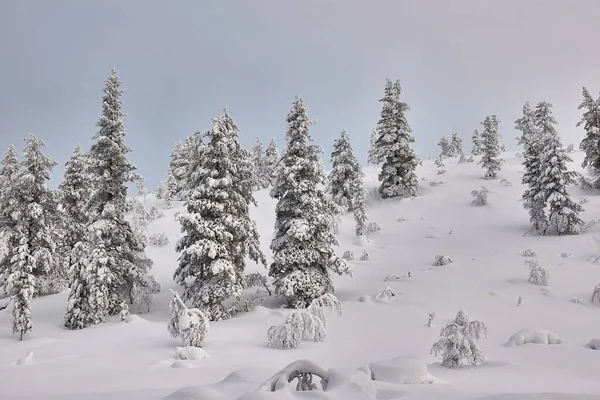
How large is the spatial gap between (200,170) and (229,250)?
4.21 metres

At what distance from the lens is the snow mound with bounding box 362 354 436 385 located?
6.27m

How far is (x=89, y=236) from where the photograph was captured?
18641 mm

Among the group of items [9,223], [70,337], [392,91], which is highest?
[392,91]

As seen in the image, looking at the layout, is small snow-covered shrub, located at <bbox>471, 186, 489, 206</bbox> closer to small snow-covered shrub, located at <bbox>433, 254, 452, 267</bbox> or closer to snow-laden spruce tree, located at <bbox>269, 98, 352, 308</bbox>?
small snow-covered shrub, located at <bbox>433, 254, 452, 267</bbox>

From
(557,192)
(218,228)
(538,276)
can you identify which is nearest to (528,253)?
(538,276)

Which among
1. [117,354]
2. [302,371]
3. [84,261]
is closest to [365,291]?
[117,354]

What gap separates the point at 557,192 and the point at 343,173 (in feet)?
59.6

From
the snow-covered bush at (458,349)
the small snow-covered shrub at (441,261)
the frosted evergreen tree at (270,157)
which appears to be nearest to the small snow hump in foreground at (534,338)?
the snow-covered bush at (458,349)

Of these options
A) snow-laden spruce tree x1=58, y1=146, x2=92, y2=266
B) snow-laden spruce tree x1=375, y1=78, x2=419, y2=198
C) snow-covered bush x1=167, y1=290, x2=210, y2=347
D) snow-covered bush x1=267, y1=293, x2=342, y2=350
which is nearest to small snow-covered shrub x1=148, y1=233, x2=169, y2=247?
snow-laden spruce tree x1=58, y1=146, x2=92, y2=266

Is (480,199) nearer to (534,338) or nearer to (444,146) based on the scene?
(534,338)

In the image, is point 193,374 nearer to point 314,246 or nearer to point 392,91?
point 314,246

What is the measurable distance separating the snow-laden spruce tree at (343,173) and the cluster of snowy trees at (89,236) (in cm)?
2177

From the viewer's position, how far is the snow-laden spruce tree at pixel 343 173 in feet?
125

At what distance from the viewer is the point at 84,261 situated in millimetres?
18188
